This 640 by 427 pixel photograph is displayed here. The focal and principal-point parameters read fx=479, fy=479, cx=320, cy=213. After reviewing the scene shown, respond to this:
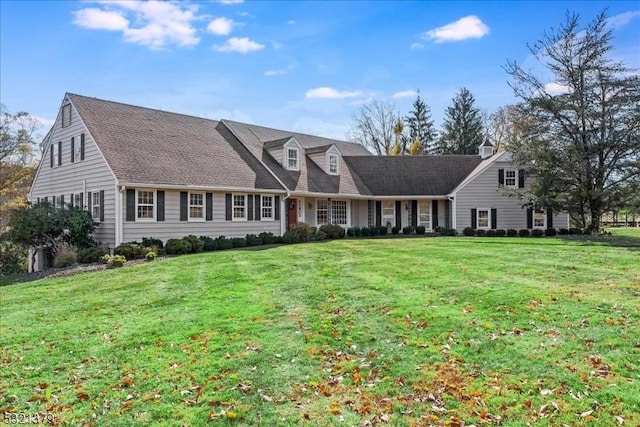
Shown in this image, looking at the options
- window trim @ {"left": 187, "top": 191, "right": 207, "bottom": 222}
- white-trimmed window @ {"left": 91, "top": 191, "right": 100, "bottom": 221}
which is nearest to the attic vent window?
white-trimmed window @ {"left": 91, "top": 191, "right": 100, "bottom": 221}

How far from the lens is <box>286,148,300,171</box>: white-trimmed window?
26155 mm

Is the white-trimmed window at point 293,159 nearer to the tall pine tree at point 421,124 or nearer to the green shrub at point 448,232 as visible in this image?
the green shrub at point 448,232

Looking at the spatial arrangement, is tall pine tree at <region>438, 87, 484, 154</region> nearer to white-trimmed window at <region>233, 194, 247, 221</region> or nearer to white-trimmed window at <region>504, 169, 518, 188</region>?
white-trimmed window at <region>504, 169, 518, 188</region>

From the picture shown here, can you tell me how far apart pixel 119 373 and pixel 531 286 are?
7112 millimetres

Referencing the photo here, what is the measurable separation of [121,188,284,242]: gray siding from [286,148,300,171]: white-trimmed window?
4390 millimetres

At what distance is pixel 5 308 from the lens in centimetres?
995

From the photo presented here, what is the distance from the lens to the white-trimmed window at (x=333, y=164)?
28.5 meters

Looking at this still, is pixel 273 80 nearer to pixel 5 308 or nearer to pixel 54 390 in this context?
pixel 5 308

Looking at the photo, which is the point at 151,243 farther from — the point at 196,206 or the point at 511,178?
the point at 511,178

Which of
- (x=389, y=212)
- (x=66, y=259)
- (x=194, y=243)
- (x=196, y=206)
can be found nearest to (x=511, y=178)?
(x=389, y=212)

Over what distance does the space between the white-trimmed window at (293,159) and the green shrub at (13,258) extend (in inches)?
553

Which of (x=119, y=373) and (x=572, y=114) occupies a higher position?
(x=572, y=114)

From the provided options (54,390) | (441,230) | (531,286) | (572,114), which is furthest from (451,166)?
(54,390)

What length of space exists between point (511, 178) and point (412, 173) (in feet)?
19.7
